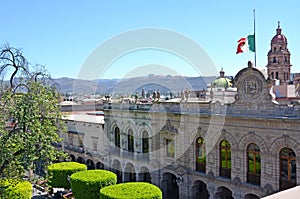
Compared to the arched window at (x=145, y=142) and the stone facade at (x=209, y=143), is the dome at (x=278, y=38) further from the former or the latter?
the arched window at (x=145, y=142)

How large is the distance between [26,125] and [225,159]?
1544cm

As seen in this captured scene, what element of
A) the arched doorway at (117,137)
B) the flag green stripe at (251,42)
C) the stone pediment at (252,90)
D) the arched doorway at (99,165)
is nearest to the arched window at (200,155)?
the stone pediment at (252,90)

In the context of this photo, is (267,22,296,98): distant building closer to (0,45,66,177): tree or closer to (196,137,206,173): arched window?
(196,137,206,173): arched window

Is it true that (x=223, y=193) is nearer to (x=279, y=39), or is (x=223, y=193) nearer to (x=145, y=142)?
(x=145, y=142)

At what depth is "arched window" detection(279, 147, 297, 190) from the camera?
2230 cm

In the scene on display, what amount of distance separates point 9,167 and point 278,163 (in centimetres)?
1768

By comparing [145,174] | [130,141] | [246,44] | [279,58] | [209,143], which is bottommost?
[145,174]

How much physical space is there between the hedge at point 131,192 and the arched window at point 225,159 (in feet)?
18.3

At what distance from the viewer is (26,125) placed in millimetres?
20422

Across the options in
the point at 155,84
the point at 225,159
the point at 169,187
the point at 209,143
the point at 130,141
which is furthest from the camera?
the point at 155,84

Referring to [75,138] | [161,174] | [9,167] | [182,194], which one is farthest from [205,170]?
[75,138]

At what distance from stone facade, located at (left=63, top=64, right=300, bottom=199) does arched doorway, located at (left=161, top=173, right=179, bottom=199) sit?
10 cm

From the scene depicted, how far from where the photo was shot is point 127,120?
37.6 metres

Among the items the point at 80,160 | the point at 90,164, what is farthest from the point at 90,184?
the point at 80,160
